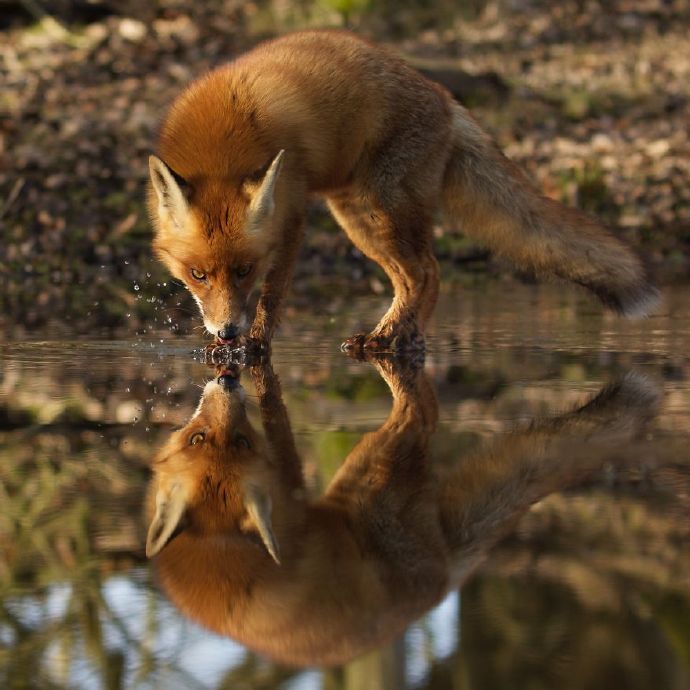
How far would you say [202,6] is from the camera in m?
20.8

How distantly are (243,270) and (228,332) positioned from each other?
35cm

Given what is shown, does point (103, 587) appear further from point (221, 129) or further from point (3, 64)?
point (3, 64)

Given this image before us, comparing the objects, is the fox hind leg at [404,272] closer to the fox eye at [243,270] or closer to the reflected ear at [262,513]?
the fox eye at [243,270]

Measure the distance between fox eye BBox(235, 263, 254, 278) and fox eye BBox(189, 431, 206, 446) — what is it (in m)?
1.87

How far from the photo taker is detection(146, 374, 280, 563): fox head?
4.04m

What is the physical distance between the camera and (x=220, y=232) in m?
7.18

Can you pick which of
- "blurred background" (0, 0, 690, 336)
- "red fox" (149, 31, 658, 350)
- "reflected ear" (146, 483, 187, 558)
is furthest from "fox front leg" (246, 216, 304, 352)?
"reflected ear" (146, 483, 187, 558)

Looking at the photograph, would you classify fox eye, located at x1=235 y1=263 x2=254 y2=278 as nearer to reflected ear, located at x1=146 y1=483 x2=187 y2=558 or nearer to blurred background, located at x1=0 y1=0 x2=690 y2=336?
blurred background, located at x1=0 y1=0 x2=690 y2=336

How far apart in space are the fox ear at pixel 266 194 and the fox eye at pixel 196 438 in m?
1.94

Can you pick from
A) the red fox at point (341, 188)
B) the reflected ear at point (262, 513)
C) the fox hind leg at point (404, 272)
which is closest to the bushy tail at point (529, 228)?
the red fox at point (341, 188)

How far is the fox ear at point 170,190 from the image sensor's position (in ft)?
22.8

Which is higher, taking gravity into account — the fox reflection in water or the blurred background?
the fox reflection in water

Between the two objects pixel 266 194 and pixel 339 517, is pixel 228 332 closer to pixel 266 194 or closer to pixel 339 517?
pixel 266 194

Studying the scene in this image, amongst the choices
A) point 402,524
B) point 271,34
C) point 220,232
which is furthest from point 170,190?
point 271,34
